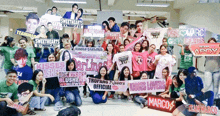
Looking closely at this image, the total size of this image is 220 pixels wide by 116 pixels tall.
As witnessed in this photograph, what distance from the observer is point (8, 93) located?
118 inches

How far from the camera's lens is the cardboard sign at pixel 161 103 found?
3.61m

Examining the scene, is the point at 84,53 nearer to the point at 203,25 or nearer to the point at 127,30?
the point at 127,30

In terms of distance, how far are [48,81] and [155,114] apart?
224cm

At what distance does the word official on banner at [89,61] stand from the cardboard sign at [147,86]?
84 cm

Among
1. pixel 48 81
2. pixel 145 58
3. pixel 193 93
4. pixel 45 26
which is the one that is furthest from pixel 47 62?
pixel 193 93

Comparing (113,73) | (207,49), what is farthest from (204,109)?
(113,73)

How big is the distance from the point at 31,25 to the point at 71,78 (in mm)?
1612

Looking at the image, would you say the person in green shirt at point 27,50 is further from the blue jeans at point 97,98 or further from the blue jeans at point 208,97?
the blue jeans at point 208,97

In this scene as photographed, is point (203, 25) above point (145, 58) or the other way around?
above

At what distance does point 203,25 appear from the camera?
852 centimetres

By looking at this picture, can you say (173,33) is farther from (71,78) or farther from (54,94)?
(54,94)

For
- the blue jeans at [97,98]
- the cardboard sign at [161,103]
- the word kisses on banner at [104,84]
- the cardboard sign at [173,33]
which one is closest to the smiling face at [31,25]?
the word kisses on banner at [104,84]

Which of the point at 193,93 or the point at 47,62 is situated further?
the point at 47,62

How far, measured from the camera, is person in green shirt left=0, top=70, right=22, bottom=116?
2.92 m
